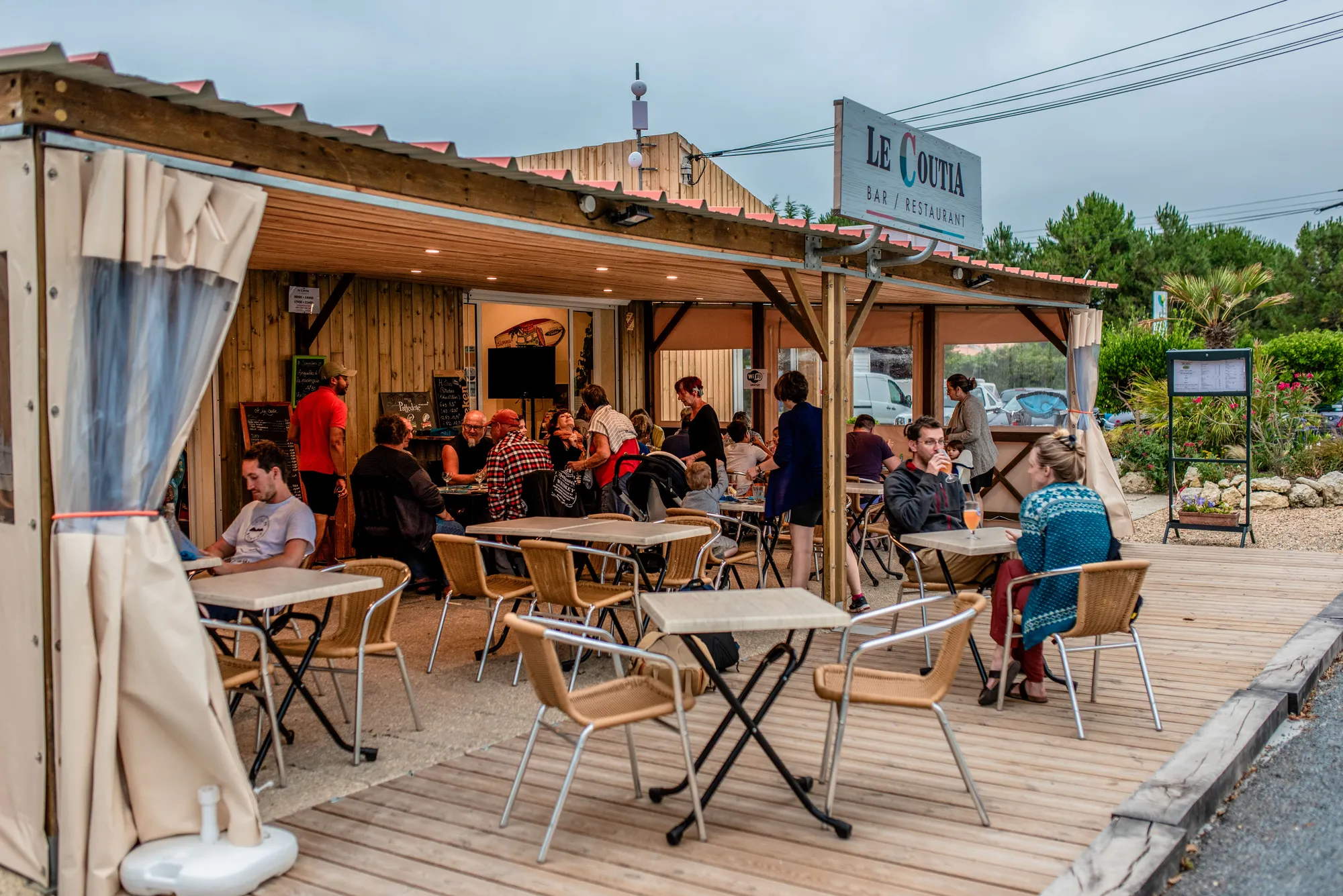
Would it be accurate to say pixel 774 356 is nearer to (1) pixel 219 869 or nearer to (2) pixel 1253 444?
(2) pixel 1253 444

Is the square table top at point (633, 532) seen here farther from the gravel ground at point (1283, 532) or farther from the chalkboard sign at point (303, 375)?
the gravel ground at point (1283, 532)

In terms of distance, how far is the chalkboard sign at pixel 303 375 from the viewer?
27.9 feet

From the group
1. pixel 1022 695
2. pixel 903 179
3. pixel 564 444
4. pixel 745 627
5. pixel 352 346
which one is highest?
pixel 903 179

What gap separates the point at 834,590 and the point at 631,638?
1.25m

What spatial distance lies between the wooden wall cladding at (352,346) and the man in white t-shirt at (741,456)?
2.77m

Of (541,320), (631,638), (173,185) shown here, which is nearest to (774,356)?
(541,320)

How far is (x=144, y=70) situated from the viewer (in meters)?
2.95

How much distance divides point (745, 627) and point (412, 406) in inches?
266

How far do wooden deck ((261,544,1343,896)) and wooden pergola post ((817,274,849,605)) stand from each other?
1474 millimetres

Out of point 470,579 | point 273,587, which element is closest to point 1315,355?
point 470,579

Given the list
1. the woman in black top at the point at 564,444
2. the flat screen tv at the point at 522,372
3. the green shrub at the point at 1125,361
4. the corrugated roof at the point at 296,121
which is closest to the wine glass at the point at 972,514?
the corrugated roof at the point at 296,121

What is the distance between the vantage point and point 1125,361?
842 inches

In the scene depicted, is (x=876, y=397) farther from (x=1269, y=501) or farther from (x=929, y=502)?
(x=929, y=502)

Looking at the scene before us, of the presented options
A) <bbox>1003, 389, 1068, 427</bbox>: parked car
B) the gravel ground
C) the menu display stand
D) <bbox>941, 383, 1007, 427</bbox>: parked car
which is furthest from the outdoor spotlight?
<bbox>941, 383, 1007, 427</bbox>: parked car
